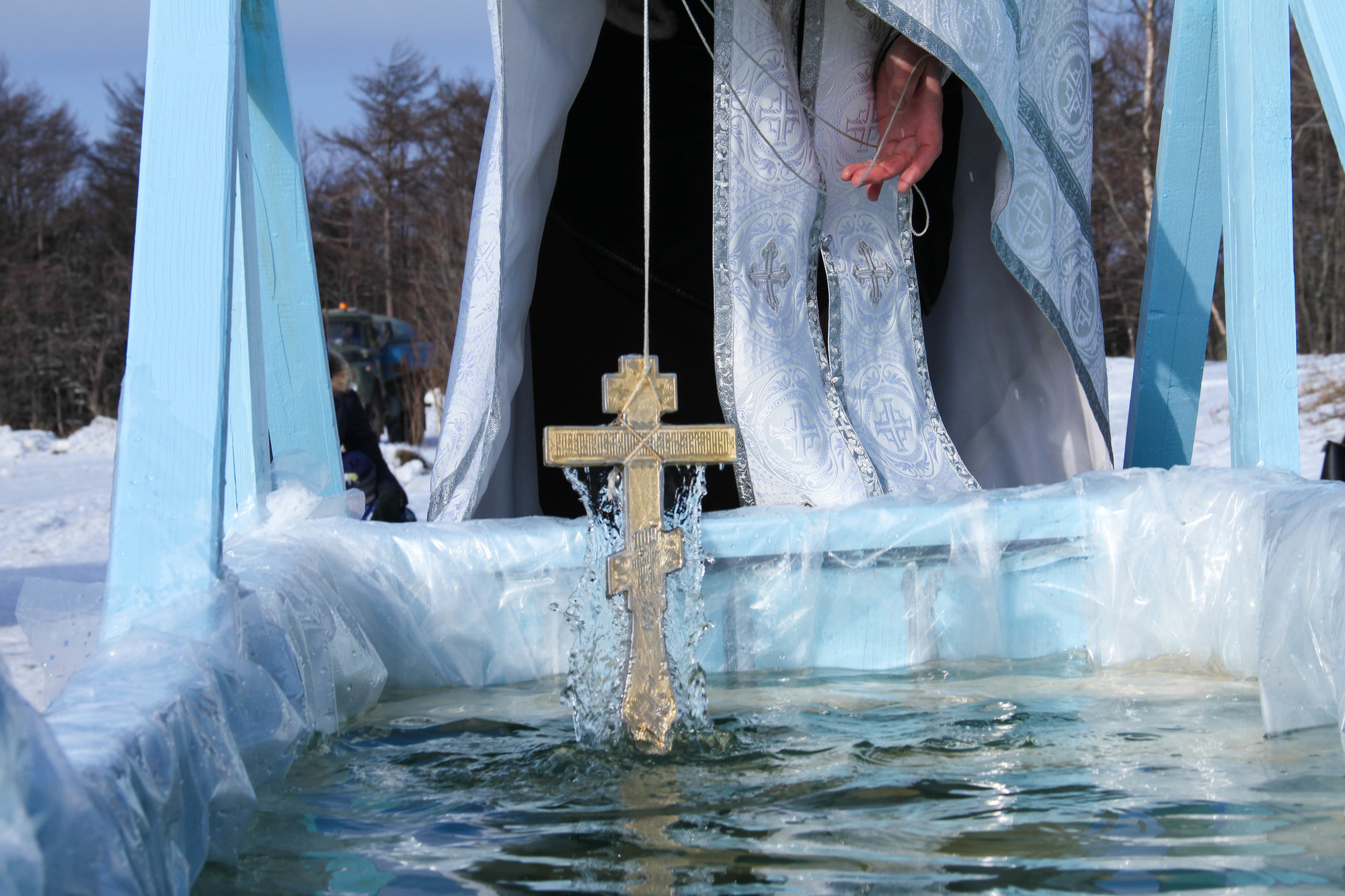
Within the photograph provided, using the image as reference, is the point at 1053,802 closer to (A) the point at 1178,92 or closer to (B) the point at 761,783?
(B) the point at 761,783

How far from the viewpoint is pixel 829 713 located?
2.01 metres

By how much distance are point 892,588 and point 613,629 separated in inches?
22.5

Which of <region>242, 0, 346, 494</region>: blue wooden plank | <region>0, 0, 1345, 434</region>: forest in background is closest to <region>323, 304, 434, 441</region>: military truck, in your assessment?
<region>0, 0, 1345, 434</region>: forest in background

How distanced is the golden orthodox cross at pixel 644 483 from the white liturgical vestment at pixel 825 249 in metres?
0.79

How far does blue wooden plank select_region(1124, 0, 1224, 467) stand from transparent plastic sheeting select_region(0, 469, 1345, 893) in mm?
782

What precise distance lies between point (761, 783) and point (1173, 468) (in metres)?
1.19

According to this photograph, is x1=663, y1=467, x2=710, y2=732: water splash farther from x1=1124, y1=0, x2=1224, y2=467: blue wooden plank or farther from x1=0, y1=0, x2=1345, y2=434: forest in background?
x1=0, y1=0, x2=1345, y2=434: forest in background

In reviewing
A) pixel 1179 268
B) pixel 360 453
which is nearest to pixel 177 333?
pixel 1179 268

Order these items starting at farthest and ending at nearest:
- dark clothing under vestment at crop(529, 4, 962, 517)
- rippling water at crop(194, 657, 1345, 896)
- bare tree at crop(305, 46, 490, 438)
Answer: bare tree at crop(305, 46, 490, 438), dark clothing under vestment at crop(529, 4, 962, 517), rippling water at crop(194, 657, 1345, 896)

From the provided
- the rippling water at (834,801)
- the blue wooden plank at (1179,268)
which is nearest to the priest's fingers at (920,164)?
the blue wooden plank at (1179,268)

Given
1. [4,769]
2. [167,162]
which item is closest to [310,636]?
[167,162]

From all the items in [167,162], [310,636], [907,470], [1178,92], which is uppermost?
[1178,92]

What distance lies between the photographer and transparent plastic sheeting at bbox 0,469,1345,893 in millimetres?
1825

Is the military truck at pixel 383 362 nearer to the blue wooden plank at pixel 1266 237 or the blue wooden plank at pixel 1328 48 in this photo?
the blue wooden plank at pixel 1266 237
